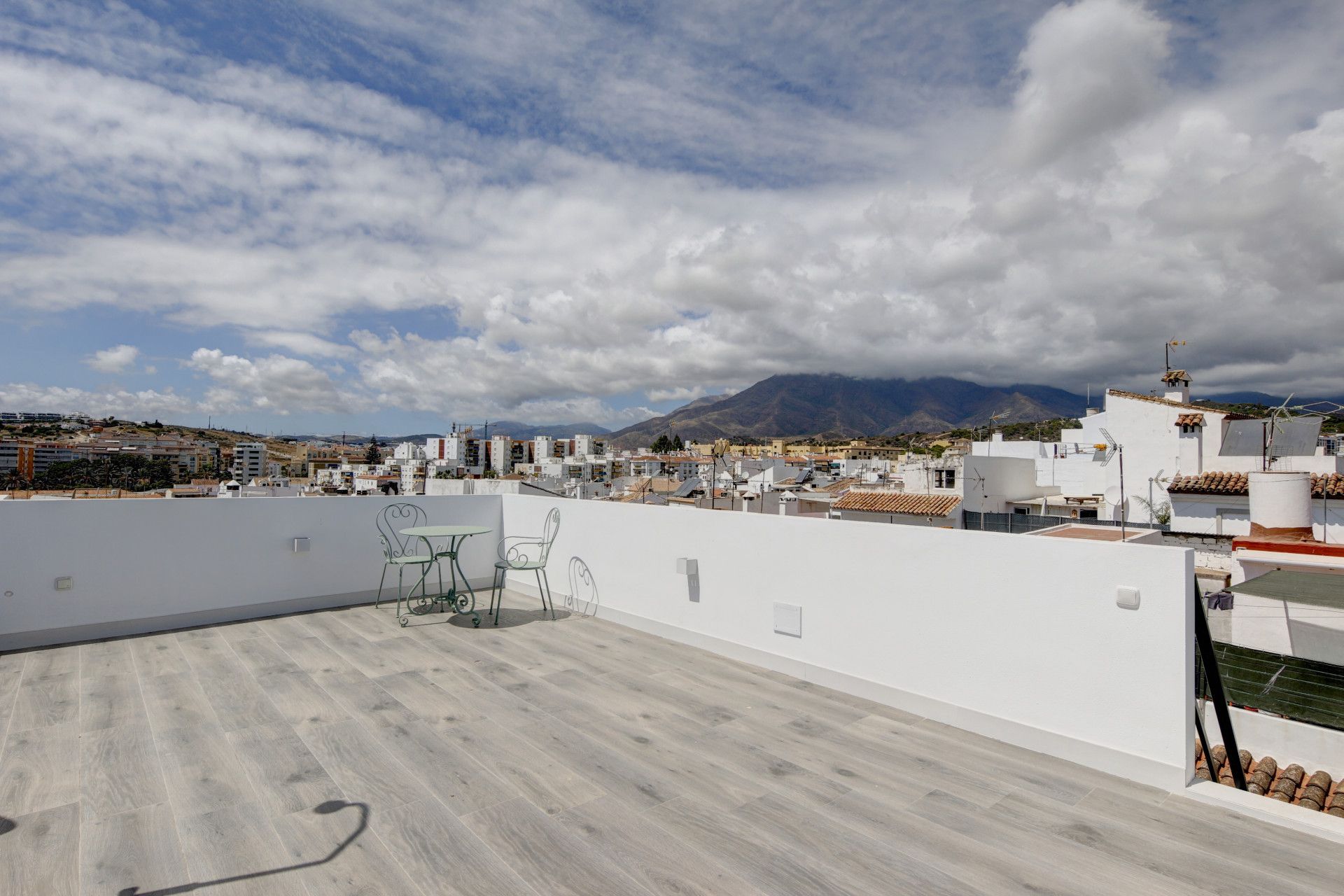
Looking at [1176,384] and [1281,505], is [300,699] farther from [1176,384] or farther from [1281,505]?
[1176,384]

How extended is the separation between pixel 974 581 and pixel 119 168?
33.7ft

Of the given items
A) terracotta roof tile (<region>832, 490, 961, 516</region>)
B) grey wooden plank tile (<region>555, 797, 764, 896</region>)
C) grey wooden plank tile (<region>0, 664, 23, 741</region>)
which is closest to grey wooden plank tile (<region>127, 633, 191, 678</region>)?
grey wooden plank tile (<region>0, 664, 23, 741</region>)

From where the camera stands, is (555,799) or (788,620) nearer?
(555,799)

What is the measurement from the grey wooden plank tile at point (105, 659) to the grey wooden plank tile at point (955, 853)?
4026 millimetres

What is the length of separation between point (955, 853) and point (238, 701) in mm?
3314

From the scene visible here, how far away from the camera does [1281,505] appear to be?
14.7 m

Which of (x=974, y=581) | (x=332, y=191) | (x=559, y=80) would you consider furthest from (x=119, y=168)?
(x=974, y=581)

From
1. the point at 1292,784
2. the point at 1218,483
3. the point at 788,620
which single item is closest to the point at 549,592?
the point at 788,620

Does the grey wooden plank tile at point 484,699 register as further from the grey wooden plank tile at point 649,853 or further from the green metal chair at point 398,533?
the green metal chair at point 398,533

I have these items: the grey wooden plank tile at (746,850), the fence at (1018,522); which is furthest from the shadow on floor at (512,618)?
the fence at (1018,522)

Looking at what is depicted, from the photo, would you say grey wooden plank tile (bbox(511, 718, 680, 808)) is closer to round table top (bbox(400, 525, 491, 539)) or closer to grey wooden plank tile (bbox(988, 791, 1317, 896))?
grey wooden plank tile (bbox(988, 791, 1317, 896))

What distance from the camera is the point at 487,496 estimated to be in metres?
6.21

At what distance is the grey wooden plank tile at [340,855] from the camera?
1715mm

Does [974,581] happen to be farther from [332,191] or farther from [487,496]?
[332,191]
